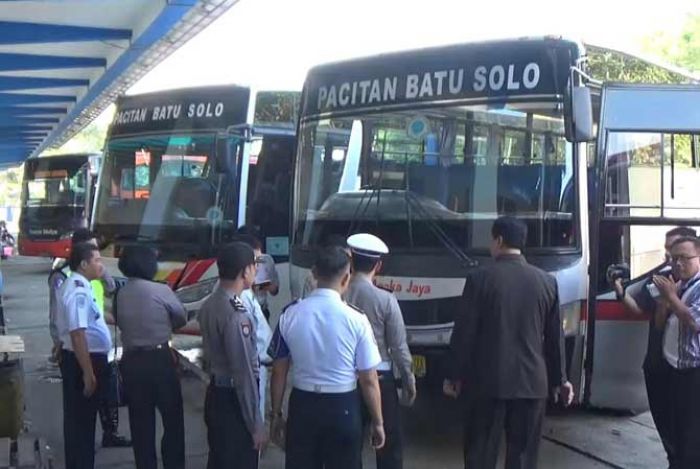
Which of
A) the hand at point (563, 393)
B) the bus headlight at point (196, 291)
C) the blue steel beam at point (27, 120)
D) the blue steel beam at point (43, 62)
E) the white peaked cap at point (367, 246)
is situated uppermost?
the blue steel beam at point (27, 120)

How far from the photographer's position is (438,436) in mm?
7387

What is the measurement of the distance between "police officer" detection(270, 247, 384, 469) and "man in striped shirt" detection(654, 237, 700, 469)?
2.27 m

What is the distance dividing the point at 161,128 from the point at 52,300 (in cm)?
430

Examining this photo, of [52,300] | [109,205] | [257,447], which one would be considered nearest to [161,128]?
[109,205]

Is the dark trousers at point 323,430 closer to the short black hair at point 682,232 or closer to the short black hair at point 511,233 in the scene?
the short black hair at point 511,233

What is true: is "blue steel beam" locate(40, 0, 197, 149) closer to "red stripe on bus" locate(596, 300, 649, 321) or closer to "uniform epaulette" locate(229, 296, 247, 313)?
"red stripe on bus" locate(596, 300, 649, 321)

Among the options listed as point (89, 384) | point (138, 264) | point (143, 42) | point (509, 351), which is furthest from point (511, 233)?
point (143, 42)

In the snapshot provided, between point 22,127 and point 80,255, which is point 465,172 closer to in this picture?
point 80,255

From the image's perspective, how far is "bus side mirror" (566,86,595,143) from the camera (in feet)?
18.9

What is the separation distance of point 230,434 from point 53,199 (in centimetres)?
2017

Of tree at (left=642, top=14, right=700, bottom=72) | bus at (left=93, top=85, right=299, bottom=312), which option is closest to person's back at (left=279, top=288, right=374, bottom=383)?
bus at (left=93, top=85, right=299, bottom=312)

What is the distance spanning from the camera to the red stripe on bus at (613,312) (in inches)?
242

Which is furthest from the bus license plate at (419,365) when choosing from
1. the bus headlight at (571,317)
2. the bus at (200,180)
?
the bus at (200,180)

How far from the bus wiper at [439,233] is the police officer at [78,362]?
2210 millimetres
